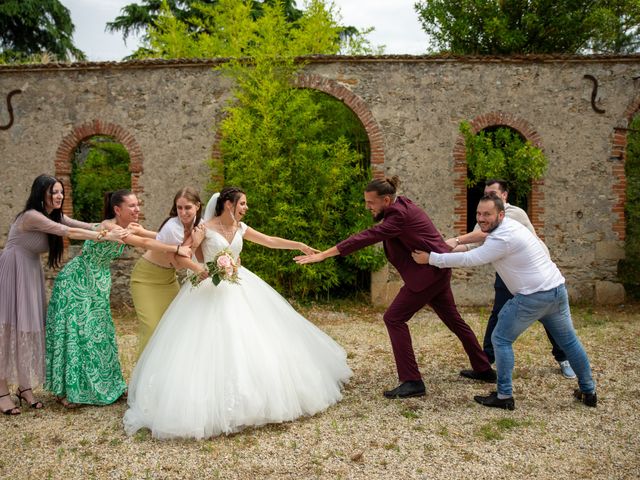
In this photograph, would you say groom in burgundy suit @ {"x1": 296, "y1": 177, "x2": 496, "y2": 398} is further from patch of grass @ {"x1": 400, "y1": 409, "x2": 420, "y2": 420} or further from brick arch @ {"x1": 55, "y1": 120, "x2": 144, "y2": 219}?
brick arch @ {"x1": 55, "y1": 120, "x2": 144, "y2": 219}

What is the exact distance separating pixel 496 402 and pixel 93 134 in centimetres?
773

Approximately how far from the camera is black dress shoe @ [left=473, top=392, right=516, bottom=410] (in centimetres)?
431

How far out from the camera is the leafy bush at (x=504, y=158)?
8469mm

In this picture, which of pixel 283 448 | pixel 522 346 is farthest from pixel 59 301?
pixel 522 346

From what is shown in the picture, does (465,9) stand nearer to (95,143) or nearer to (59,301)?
(95,143)

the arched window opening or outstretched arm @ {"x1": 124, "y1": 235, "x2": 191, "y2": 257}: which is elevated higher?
the arched window opening

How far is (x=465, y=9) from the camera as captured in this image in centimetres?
1341

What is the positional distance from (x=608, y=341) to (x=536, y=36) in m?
9.56

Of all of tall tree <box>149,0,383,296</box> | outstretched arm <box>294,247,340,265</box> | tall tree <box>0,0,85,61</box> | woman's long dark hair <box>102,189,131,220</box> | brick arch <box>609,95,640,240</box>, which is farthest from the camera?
tall tree <box>0,0,85,61</box>

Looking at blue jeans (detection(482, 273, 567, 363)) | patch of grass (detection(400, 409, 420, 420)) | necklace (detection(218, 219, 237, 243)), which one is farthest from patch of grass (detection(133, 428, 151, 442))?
blue jeans (detection(482, 273, 567, 363))

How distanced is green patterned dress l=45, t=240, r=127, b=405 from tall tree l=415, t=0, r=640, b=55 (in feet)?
38.9

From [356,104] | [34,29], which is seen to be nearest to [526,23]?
[356,104]

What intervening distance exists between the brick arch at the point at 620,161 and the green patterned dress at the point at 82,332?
803cm

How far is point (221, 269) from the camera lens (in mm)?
4098
